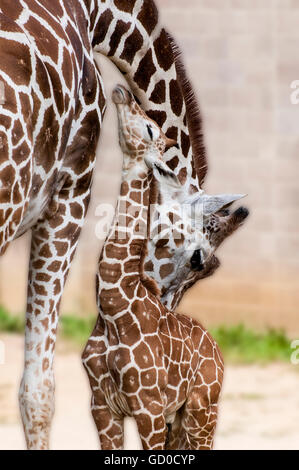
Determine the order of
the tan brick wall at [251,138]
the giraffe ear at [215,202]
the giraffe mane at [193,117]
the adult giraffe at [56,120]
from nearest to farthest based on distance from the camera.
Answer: the adult giraffe at [56,120], the giraffe ear at [215,202], the giraffe mane at [193,117], the tan brick wall at [251,138]

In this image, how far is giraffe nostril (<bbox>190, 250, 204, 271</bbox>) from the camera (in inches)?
163

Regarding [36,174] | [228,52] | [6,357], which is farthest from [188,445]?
[228,52]

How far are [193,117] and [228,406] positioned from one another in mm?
3289

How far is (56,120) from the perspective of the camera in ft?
11.5

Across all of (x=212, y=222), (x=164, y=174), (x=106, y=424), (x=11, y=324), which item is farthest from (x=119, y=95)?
(x=11, y=324)

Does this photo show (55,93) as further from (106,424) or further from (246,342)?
(246,342)

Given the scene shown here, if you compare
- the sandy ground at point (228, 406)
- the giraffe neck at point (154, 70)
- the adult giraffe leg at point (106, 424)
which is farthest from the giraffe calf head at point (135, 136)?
the sandy ground at point (228, 406)

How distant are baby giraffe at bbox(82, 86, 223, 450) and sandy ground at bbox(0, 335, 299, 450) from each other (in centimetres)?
241

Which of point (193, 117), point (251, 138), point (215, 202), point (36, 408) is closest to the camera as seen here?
point (36, 408)

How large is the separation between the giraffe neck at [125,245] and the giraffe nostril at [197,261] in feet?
1.31

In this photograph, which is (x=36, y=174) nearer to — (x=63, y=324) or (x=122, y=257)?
(x=122, y=257)

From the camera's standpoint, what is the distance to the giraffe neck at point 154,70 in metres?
4.12

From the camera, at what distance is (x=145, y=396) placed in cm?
360

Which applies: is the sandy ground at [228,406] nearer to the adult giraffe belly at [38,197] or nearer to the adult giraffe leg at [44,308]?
the adult giraffe leg at [44,308]
